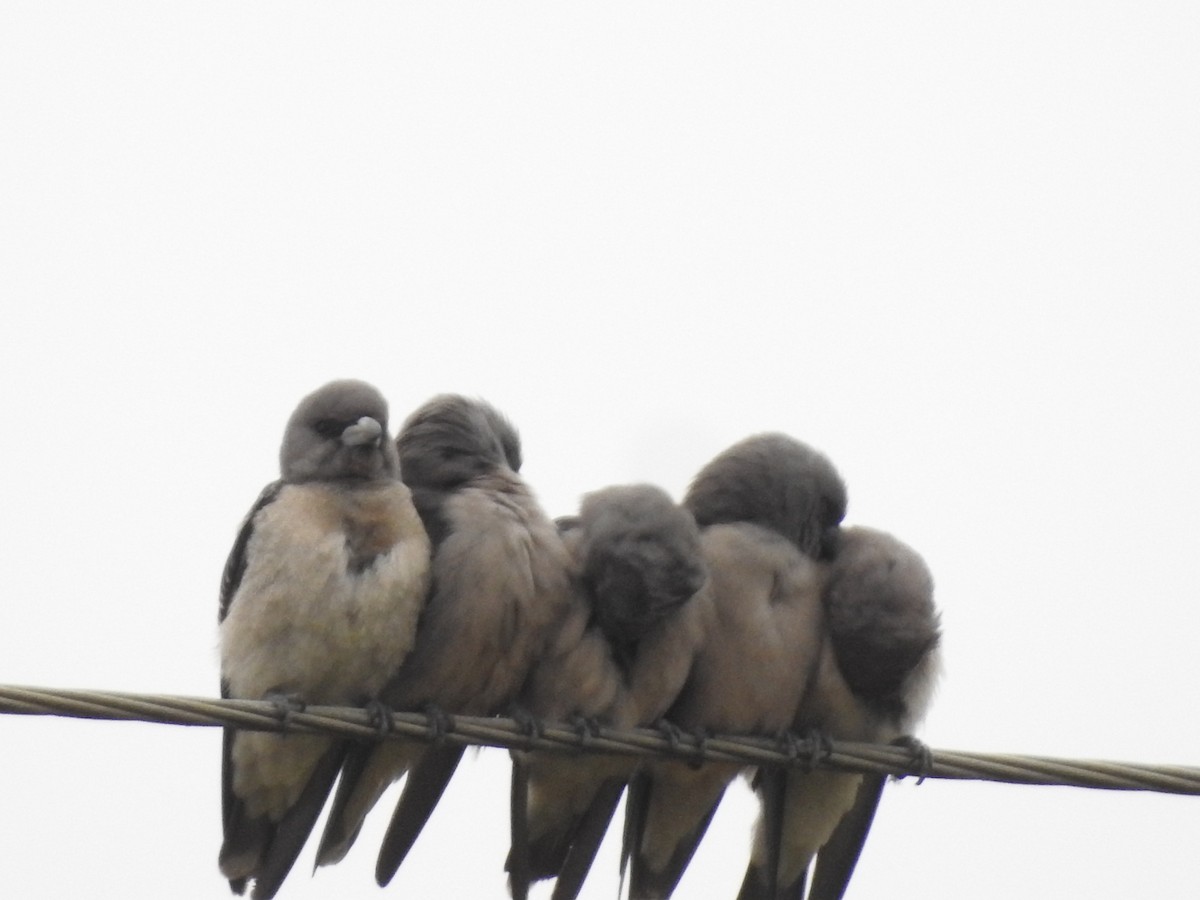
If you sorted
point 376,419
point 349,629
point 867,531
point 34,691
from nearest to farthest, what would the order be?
point 34,691
point 349,629
point 376,419
point 867,531

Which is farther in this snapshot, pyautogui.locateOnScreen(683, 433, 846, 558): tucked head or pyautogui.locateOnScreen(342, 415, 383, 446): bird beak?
pyautogui.locateOnScreen(683, 433, 846, 558): tucked head

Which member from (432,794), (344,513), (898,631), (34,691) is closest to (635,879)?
(432,794)

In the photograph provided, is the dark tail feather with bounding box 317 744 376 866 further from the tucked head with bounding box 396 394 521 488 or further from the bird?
the bird

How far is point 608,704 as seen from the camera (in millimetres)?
7953

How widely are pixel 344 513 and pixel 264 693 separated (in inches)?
29.6

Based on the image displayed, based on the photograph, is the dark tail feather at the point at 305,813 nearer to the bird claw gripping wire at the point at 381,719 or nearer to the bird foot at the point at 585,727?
the bird claw gripping wire at the point at 381,719

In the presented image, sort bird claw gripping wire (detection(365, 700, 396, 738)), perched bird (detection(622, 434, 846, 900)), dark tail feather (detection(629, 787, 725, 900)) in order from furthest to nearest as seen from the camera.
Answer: dark tail feather (detection(629, 787, 725, 900)) → perched bird (detection(622, 434, 846, 900)) → bird claw gripping wire (detection(365, 700, 396, 738))

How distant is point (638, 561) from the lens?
25.8 ft

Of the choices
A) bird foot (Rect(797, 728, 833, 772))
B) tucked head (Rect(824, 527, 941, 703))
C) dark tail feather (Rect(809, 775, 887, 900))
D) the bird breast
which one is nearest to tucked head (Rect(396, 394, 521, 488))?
the bird breast

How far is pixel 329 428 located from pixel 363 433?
0.23 meters

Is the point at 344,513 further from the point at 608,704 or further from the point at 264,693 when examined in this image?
the point at 608,704

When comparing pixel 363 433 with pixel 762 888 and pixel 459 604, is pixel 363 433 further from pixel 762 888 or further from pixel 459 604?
pixel 762 888

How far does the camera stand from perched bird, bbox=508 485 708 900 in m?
7.90

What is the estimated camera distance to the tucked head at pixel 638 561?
7.87 metres
